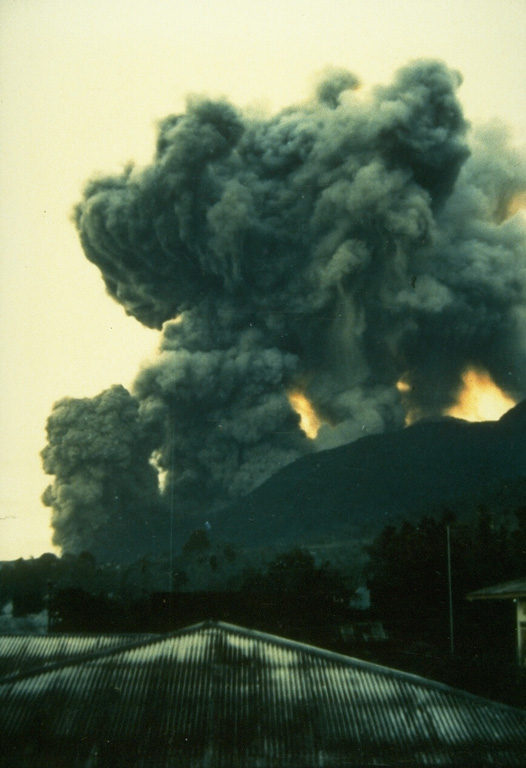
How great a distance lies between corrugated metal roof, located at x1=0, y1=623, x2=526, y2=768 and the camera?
11.8 meters

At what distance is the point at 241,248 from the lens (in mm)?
49500

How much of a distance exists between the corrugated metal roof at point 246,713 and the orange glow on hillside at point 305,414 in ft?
127

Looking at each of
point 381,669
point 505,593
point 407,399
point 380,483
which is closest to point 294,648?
point 381,669

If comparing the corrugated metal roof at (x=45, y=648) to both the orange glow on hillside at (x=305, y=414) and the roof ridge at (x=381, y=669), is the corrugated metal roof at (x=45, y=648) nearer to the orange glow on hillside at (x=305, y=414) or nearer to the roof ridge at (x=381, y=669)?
the roof ridge at (x=381, y=669)

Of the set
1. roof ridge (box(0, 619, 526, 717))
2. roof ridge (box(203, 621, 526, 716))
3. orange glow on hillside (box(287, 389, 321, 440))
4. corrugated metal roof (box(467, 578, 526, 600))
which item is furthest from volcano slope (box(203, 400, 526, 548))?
roof ridge (box(203, 621, 526, 716))

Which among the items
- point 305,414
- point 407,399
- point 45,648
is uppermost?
point 407,399

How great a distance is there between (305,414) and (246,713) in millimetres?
41326

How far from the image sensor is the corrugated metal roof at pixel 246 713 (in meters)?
11.8

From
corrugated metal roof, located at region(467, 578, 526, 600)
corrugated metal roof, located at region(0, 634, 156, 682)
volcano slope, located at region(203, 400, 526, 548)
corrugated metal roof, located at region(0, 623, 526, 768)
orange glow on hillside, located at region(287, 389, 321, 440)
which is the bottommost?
corrugated metal roof, located at region(0, 623, 526, 768)

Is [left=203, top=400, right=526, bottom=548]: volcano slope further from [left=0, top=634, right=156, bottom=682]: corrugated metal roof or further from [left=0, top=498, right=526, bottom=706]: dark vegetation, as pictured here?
[left=0, top=634, right=156, bottom=682]: corrugated metal roof

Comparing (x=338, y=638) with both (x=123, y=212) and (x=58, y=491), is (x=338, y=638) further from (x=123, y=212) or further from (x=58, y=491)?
(x=123, y=212)

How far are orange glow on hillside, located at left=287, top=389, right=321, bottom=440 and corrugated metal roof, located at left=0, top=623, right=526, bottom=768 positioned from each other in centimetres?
3871

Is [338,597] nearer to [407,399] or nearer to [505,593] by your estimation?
[505,593]

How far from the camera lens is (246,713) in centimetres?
1237
